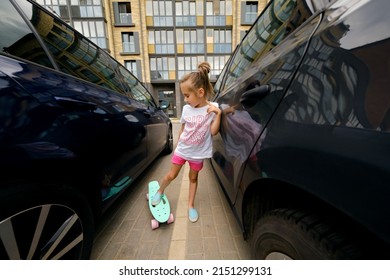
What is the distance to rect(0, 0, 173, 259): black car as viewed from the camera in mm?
684

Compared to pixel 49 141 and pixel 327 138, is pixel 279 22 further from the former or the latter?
pixel 49 141

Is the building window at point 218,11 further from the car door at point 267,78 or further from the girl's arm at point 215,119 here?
the girl's arm at point 215,119

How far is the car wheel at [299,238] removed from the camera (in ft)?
A: 1.80

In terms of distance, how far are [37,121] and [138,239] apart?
1.12 m

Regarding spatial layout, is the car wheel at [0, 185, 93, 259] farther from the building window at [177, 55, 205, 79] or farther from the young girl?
the building window at [177, 55, 205, 79]

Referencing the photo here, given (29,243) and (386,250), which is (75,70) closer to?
(29,243)

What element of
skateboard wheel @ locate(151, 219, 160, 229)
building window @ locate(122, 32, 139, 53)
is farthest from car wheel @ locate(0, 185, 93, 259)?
building window @ locate(122, 32, 139, 53)

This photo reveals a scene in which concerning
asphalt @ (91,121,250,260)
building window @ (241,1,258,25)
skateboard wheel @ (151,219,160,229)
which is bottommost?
asphalt @ (91,121,250,260)

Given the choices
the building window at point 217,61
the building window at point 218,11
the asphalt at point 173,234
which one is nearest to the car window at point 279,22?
the asphalt at point 173,234

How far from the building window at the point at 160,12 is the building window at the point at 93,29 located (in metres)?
4.45

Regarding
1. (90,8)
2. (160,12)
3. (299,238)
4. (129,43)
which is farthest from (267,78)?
(90,8)
